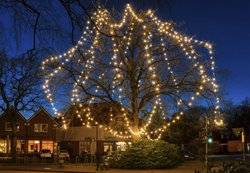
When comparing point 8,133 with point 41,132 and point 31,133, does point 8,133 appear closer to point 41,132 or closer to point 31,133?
point 31,133

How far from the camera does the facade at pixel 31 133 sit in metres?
72.9

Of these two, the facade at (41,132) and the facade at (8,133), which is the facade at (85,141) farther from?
the facade at (8,133)

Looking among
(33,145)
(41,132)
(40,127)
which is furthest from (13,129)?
(40,127)

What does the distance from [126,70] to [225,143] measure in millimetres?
77293

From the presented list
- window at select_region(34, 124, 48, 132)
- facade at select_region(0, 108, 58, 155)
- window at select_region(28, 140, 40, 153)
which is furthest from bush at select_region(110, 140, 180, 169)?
window at select_region(34, 124, 48, 132)

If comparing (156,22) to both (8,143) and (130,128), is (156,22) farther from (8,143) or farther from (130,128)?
(8,143)

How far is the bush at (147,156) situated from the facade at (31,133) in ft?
127

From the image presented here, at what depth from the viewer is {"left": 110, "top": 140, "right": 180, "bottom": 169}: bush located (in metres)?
36.3

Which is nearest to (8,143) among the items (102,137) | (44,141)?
(44,141)

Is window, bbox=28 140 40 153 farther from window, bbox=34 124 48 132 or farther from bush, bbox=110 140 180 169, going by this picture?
bush, bbox=110 140 180 169

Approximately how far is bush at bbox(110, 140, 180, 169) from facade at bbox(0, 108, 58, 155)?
3863 cm

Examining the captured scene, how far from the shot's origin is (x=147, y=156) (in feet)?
120

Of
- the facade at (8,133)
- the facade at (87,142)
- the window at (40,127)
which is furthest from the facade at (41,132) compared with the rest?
the facade at (87,142)

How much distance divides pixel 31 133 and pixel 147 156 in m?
43.7
